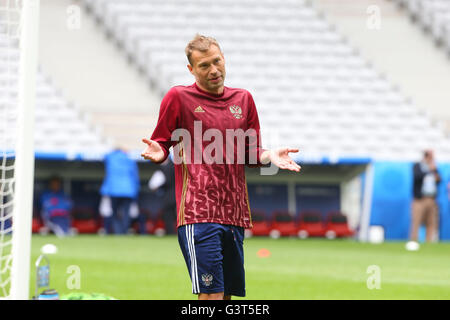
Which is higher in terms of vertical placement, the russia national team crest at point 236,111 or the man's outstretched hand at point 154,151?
the russia national team crest at point 236,111

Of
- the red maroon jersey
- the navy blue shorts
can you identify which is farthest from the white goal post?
the navy blue shorts

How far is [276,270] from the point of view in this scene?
876cm

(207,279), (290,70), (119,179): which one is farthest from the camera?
(290,70)

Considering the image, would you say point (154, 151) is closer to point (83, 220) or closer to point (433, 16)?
point (83, 220)

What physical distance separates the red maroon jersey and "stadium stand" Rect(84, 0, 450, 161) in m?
12.2

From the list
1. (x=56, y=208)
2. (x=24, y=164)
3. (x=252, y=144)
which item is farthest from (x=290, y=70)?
(x=252, y=144)

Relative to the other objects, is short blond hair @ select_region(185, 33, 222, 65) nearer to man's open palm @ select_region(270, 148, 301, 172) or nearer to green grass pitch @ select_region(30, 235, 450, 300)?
man's open palm @ select_region(270, 148, 301, 172)

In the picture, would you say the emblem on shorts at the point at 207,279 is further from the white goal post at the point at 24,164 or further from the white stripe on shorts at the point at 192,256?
the white goal post at the point at 24,164

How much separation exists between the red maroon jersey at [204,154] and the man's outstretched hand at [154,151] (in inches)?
2.7

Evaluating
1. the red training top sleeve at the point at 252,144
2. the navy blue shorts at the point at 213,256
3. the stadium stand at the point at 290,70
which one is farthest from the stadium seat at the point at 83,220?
the navy blue shorts at the point at 213,256

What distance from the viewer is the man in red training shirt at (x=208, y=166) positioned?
12.6ft

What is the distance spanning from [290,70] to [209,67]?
16339 millimetres
